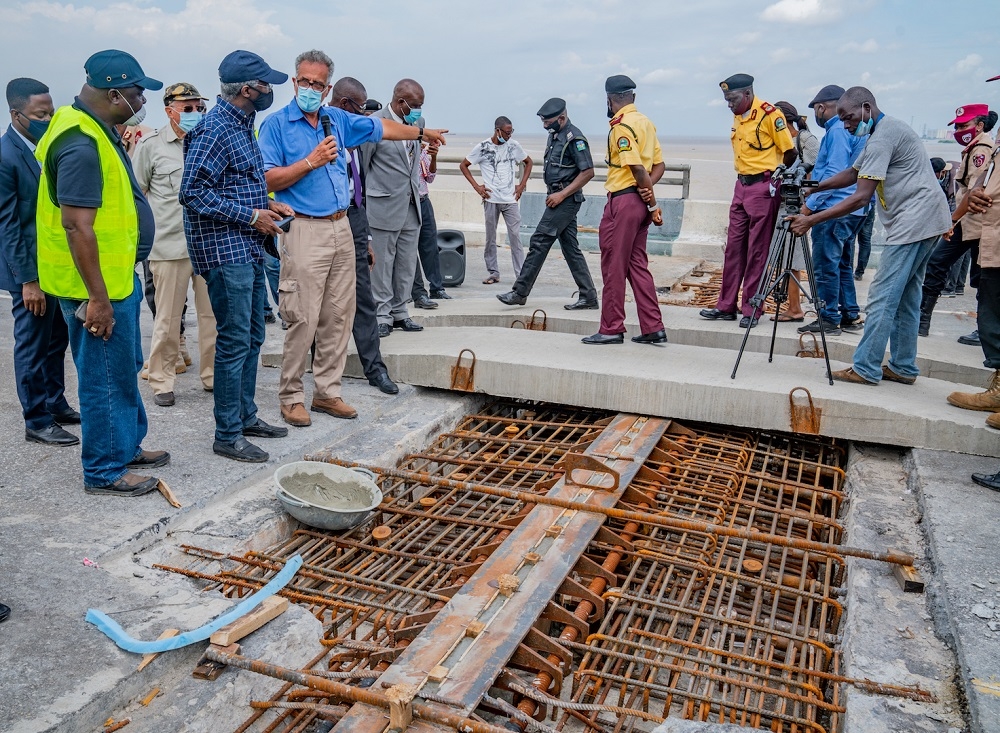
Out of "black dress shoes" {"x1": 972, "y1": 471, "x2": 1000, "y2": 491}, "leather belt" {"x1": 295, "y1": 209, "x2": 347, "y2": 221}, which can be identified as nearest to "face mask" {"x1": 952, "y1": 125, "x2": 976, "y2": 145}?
"black dress shoes" {"x1": 972, "y1": 471, "x2": 1000, "y2": 491}

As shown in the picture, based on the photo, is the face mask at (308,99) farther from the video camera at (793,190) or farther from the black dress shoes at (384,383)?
the video camera at (793,190)

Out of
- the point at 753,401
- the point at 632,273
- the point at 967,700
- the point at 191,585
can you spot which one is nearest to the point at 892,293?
the point at 753,401

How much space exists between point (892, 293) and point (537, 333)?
8.49 ft

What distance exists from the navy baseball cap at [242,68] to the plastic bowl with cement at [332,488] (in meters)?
1.86

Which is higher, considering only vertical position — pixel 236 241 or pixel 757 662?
pixel 236 241

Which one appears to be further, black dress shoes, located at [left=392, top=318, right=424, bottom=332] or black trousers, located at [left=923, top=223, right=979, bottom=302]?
black trousers, located at [left=923, top=223, right=979, bottom=302]

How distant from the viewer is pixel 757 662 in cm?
290

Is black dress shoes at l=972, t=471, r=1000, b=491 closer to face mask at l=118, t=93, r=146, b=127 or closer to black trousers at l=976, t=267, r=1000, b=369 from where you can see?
black trousers at l=976, t=267, r=1000, b=369

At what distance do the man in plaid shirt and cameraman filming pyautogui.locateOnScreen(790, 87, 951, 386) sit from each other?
334 centimetres

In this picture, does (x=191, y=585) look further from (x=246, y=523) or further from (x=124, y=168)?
(x=124, y=168)

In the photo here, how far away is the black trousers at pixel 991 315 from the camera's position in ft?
14.9

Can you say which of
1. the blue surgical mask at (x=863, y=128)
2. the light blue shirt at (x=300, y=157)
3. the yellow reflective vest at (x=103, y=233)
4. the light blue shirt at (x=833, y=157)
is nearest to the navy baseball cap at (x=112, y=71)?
the yellow reflective vest at (x=103, y=233)

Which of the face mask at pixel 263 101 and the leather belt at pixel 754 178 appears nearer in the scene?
the face mask at pixel 263 101

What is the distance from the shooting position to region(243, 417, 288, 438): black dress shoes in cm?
451
